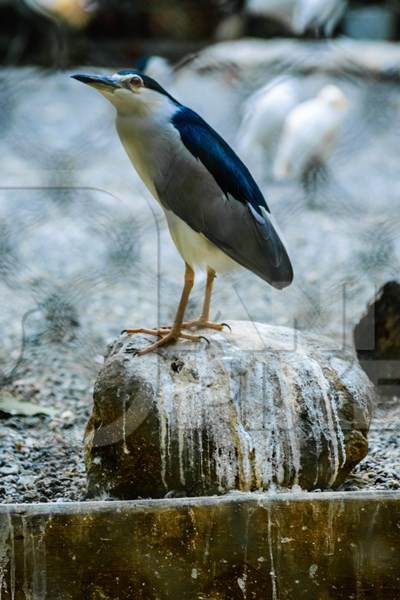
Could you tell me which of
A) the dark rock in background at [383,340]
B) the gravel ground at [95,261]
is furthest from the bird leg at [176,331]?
the dark rock in background at [383,340]

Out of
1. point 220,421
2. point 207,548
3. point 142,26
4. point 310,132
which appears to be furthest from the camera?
point 142,26

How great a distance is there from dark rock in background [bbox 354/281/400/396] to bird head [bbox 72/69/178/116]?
0.91 meters

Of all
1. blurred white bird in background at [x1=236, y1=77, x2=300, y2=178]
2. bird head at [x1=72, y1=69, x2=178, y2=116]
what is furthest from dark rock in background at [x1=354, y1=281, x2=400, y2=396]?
blurred white bird in background at [x1=236, y1=77, x2=300, y2=178]

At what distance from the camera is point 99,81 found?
1.90 metres

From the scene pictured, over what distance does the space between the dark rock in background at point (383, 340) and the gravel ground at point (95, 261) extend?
8 cm

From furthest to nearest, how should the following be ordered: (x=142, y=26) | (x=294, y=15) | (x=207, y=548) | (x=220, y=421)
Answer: (x=142, y=26) < (x=294, y=15) < (x=220, y=421) < (x=207, y=548)

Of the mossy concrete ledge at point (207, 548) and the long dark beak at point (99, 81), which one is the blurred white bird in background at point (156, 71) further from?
the mossy concrete ledge at point (207, 548)

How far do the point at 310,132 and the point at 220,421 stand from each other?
195 centimetres

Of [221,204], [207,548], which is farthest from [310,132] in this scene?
[207,548]

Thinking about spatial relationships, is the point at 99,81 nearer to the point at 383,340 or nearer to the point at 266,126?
the point at 383,340

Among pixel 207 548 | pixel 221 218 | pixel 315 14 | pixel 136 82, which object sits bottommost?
pixel 207 548

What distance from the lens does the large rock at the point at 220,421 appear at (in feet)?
6.09

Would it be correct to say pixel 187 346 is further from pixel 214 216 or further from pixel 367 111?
pixel 367 111

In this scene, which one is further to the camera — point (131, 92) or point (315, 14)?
point (315, 14)
